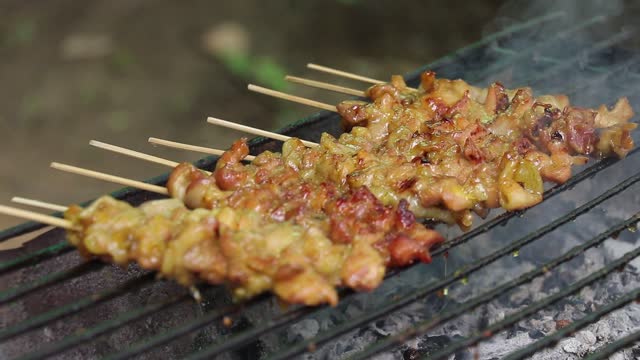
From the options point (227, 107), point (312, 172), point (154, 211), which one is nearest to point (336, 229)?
point (312, 172)

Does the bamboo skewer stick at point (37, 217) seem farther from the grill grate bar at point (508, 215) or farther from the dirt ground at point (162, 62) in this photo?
the dirt ground at point (162, 62)

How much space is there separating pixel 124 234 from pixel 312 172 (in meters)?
0.98

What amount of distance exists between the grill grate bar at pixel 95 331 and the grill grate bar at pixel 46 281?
0.29 metres

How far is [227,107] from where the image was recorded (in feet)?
24.6

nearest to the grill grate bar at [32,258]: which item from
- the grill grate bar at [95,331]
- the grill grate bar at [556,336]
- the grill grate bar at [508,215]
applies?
the grill grate bar at [95,331]

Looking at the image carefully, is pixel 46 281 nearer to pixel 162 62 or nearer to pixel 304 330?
pixel 304 330

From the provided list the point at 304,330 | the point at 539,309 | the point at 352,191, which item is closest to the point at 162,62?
the point at 304,330

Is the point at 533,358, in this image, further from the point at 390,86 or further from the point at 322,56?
the point at 322,56

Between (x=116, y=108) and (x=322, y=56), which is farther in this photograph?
(x=322, y=56)

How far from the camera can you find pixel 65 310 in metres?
2.79

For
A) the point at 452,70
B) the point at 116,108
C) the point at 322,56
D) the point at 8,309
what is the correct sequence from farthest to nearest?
the point at 322,56
the point at 116,108
the point at 452,70
the point at 8,309

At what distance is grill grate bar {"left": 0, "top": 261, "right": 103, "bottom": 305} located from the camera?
287 centimetres

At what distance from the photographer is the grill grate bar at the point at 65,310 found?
272 cm

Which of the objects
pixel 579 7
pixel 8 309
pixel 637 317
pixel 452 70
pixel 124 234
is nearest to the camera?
pixel 124 234
